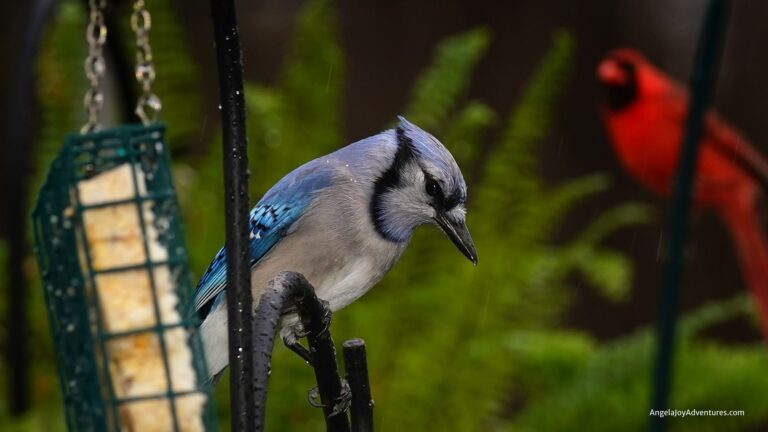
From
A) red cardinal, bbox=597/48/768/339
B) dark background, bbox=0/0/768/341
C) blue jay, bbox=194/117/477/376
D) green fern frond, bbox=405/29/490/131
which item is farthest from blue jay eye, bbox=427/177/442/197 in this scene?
dark background, bbox=0/0/768/341

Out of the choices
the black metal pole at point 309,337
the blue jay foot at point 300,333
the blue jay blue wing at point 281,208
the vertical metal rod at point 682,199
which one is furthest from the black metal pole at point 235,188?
the vertical metal rod at point 682,199

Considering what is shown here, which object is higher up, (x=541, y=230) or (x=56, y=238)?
(x=56, y=238)

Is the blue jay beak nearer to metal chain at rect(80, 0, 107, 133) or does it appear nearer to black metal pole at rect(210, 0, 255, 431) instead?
black metal pole at rect(210, 0, 255, 431)

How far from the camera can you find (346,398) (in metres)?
1.07

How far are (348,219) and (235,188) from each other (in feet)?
1.07

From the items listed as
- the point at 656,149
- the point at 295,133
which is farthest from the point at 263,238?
the point at 656,149

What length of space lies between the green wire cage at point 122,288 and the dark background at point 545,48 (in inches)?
92.8

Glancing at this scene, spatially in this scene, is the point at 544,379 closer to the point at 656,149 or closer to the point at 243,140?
the point at 656,149

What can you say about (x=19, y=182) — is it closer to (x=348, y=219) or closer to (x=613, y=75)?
(x=348, y=219)

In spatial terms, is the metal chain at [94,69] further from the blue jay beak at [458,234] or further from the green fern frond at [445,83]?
the green fern frond at [445,83]

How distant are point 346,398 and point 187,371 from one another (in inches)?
6.8

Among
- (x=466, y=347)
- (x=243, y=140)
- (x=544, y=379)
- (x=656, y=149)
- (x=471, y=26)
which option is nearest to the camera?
(x=243, y=140)

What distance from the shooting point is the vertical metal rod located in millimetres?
1498

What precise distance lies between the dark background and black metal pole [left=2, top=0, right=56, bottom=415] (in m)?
1.41
